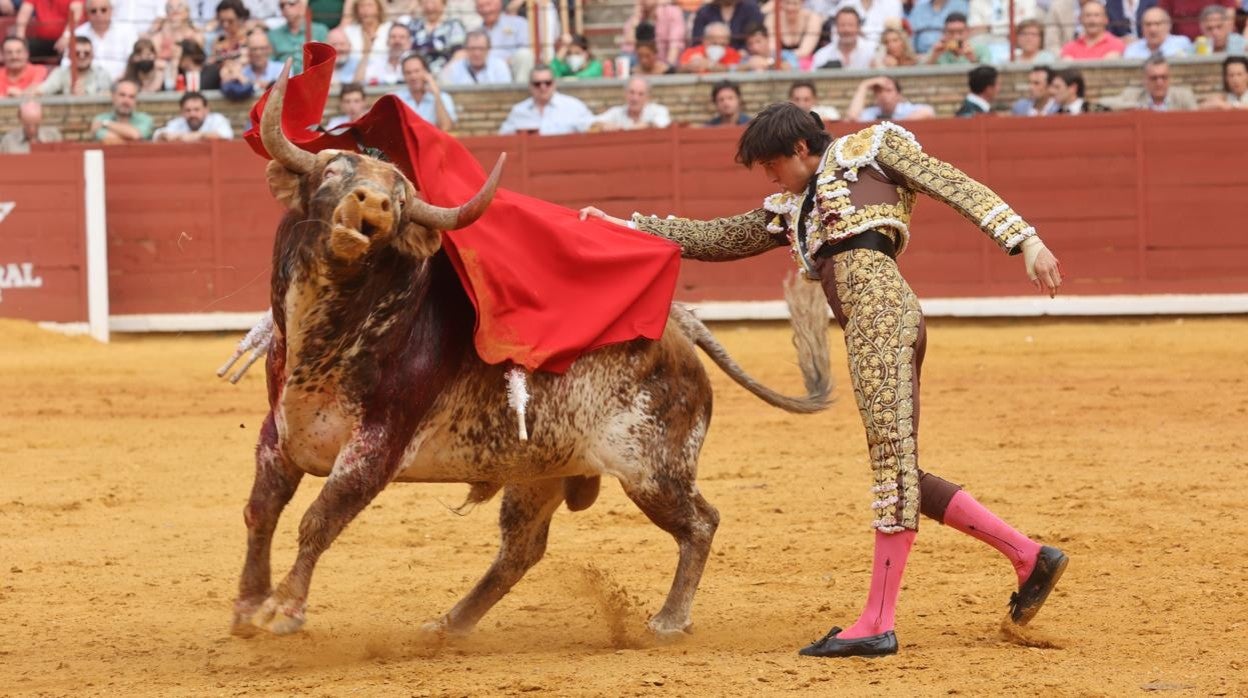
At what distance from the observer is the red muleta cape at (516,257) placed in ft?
13.3

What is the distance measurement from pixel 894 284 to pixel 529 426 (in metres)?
0.90

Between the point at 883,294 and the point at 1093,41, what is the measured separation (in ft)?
28.4

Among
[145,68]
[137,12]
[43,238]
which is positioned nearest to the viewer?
[43,238]

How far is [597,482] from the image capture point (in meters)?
4.59

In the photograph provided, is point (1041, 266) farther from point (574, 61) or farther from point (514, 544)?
point (574, 61)

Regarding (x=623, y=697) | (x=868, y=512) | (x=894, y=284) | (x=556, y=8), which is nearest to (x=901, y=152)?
(x=894, y=284)

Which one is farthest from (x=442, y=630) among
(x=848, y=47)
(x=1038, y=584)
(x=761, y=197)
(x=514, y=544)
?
(x=848, y=47)

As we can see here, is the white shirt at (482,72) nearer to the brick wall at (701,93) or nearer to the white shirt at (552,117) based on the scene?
the brick wall at (701,93)

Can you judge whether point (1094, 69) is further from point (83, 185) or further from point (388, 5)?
point (83, 185)

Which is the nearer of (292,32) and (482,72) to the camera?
(482,72)

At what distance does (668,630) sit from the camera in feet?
14.1

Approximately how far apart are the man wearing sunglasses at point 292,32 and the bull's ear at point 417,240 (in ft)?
30.4

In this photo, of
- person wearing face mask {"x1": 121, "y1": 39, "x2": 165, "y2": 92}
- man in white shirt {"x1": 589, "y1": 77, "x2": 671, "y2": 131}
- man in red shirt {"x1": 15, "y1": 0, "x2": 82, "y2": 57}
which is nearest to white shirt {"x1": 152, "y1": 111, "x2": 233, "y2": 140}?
person wearing face mask {"x1": 121, "y1": 39, "x2": 165, "y2": 92}

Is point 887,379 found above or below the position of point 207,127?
below
